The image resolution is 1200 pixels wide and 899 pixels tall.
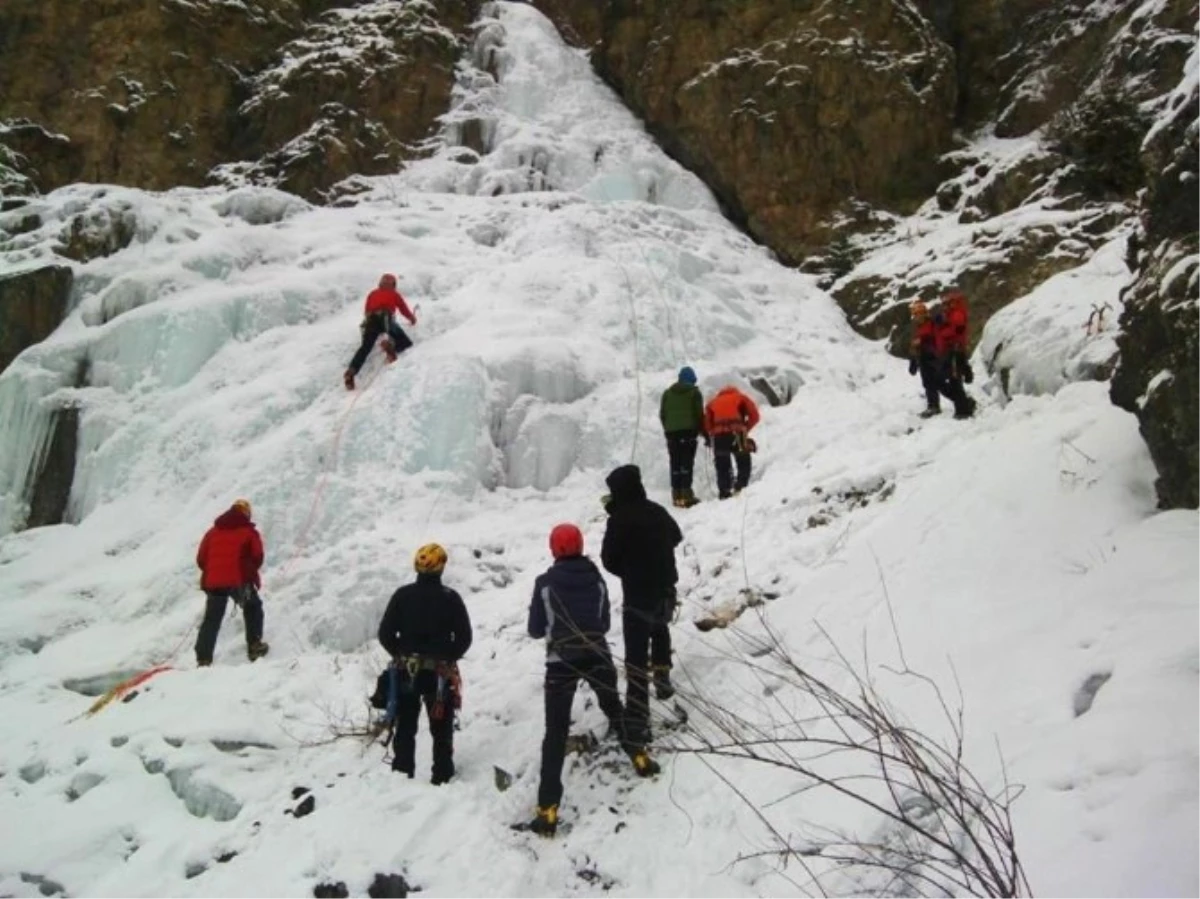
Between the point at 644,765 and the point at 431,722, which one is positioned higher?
the point at 431,722

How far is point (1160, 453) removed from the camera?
14.1 ft

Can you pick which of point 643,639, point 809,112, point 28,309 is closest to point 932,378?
point 643,639

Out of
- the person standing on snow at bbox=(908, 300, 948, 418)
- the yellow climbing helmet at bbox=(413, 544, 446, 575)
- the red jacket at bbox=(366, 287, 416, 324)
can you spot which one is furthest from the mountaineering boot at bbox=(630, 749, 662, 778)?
the red jacket at bbox=(366, 287, 416, 324)

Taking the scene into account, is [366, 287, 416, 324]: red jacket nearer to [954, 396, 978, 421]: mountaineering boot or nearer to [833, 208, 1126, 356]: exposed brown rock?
[954, 396, 978, 421]: mountaineering boot

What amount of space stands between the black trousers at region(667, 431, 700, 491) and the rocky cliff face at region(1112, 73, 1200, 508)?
441 cm

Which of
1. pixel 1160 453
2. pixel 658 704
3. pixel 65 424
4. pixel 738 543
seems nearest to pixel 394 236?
pixel 65 424

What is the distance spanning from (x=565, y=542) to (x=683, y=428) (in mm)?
3800

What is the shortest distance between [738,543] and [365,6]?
1857 cm

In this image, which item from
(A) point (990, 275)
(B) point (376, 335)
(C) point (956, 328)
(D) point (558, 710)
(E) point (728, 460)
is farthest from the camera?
(A) point (990, 275)

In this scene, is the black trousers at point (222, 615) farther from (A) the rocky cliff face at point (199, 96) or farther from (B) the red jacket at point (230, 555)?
(A) the rocky cliff face at point (199, 96)

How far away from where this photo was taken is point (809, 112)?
17.6 meters

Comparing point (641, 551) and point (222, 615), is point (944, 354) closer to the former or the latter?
point (641, 551)

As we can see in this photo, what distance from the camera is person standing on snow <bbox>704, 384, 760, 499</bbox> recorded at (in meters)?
8.59

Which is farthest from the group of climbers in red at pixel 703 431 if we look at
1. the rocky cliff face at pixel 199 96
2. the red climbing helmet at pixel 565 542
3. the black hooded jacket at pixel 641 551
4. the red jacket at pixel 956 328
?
the rocky cliff face at pixel 199 96
